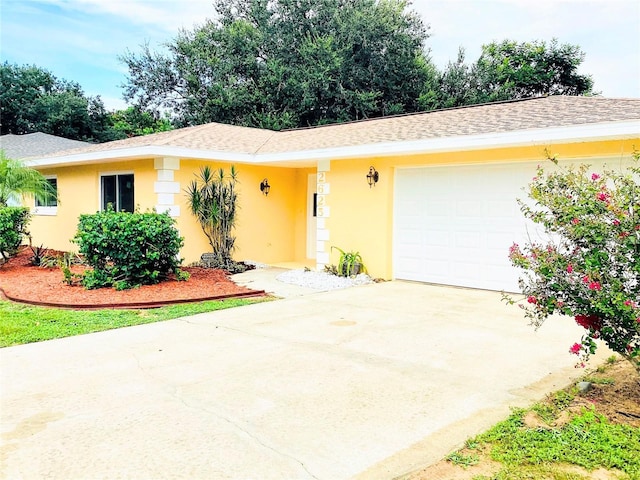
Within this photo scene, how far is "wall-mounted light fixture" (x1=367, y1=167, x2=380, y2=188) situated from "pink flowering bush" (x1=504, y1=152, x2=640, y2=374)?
6.19m

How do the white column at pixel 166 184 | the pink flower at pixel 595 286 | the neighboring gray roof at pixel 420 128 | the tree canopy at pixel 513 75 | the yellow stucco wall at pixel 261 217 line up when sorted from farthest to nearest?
the tree canopy at pixel 513 75, the yellow stucco wall at pixel 261 217, the white column at pixel 166 184, the neighboring gray roof at pixel 420 128, the pink flower at pixel 595 286

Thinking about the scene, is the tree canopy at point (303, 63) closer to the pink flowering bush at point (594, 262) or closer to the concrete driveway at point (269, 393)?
the concrete driveway at point (269, 393)

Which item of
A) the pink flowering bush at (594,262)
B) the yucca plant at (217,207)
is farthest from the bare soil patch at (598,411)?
the yucca plant at (217,207)

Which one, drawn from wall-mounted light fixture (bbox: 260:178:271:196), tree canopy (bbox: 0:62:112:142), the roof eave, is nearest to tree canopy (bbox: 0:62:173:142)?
tree canopy (bbox: 0:62:112:142)

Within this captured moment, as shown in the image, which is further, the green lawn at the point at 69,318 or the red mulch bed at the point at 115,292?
the red mulch bed at the point at 115,292

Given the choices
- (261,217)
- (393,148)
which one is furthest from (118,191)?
(393,148)

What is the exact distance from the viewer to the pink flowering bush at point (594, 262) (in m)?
3.46

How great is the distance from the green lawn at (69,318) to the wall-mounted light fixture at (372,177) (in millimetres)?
3454

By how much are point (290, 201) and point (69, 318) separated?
279 inches

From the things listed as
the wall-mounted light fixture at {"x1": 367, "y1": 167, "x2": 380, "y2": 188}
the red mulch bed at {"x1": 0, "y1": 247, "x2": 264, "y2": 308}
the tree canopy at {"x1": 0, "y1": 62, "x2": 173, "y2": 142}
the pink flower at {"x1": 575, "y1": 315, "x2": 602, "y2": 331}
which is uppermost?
the tree canopy at {"x1": 0, "y1": 62, "x2": 173, "y2": 142}

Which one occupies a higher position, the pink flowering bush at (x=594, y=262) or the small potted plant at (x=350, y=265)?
the pink flowering bush at (x=594, y=262)

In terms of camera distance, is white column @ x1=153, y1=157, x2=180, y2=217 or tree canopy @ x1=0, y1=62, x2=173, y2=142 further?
tree canopy @ x1=0, y1=62, x2=173, y2=142

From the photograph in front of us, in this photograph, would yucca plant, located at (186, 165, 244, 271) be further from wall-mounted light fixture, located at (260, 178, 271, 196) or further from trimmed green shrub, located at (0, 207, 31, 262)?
trimmed green shrub, located at (0, 207, 31, 262)

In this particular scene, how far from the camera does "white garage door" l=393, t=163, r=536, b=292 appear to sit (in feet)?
27.8
